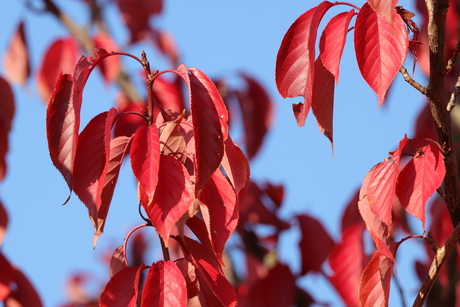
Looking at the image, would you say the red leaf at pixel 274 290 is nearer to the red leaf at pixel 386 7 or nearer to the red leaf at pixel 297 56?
the red leaf at pixel 297 56

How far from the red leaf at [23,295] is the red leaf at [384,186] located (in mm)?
925

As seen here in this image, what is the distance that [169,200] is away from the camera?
2.64 feet

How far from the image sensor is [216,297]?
89 centimetres

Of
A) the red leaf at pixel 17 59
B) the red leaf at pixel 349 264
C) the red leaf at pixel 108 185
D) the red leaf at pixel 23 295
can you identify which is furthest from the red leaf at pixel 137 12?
the red leaf at pixel 108 185

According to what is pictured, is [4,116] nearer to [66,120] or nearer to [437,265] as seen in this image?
[66,120]

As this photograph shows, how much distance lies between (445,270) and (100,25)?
1.65 metres

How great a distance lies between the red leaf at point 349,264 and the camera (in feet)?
4.61

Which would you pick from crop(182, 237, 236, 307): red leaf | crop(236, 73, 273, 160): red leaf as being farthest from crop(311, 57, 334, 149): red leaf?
crop(236, 73, 273, 160): red leaf

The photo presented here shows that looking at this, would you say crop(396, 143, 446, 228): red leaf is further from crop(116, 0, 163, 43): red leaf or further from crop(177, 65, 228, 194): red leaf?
crop(116, 0, 163, 43): red leaf

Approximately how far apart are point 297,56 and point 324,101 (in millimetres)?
72

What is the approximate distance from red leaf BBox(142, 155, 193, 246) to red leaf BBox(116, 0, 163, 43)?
1571 millimetres

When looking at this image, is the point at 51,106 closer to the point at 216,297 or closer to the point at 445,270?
the point at 216,297

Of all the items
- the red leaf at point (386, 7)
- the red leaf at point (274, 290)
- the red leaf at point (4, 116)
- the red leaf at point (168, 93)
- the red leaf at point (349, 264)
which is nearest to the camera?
the red leaf at point (386, 7)

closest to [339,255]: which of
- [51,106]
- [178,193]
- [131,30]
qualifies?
[178,193]
